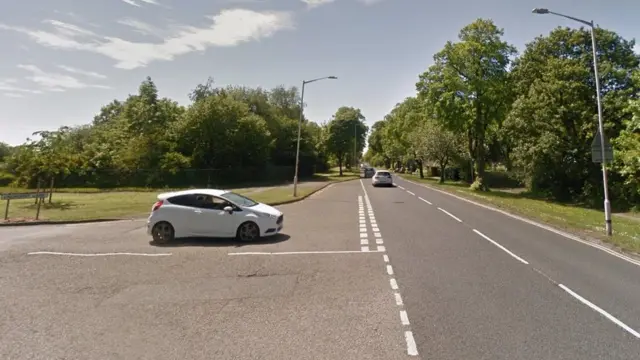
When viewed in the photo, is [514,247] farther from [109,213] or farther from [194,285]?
[109,213]

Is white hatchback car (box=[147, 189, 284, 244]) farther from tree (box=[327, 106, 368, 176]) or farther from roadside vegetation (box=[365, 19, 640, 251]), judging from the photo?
tree (box=[327, 106, 368, 176])

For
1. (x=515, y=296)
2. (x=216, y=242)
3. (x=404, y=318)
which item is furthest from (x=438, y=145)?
(x=404, y=318)

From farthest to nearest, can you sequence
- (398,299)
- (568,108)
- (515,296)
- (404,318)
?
(568,108), (515,296), (398,299), (404,318)

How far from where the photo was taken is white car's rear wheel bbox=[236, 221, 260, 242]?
10750 millimetres

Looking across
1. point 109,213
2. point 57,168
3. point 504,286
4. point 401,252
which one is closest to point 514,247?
point 401,252

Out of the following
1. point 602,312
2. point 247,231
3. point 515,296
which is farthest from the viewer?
point 247,231

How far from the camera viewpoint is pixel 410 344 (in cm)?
435

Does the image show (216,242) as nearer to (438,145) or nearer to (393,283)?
(393,283)

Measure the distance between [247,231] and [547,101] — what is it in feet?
86.9

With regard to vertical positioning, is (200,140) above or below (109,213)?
above

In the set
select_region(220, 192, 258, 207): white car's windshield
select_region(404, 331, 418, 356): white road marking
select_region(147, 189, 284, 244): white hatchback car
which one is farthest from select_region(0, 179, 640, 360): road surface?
select_region(220, 192, 258, 207): white car's windshield

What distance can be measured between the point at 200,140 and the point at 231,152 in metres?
3.70

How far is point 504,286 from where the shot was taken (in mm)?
6520

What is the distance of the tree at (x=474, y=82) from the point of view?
3309 centimetres
